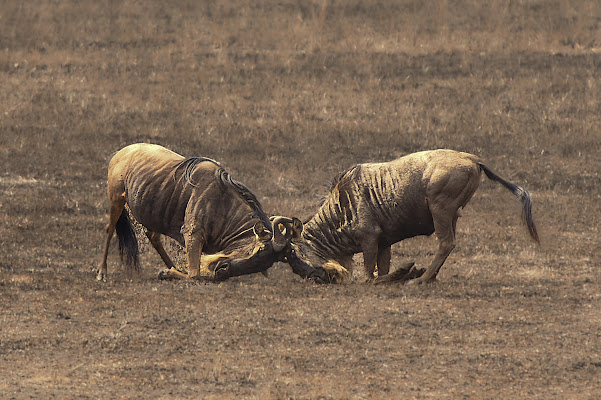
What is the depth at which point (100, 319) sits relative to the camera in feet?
33.7

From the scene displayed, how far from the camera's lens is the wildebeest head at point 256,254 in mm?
11711

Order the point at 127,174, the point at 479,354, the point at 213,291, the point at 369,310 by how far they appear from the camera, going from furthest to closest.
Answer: the point at 127,174 → the point at 213,291 → the point at 369,310 → the point at 479,354

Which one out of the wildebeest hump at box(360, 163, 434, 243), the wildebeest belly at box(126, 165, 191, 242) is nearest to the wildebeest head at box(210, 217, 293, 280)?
the wildebeest belly at box(126, 165, 191, 242)

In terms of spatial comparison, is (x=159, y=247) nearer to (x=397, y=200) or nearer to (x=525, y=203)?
(x=397, y=200)

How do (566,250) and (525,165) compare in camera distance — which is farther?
(525,165)

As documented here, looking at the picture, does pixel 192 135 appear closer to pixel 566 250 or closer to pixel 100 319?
pixel 566 250

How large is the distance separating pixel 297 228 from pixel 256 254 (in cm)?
73

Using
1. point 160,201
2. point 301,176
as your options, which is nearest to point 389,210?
point 160,201

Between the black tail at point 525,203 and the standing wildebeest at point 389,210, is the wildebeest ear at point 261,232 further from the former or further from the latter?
the black tail at point 525,203

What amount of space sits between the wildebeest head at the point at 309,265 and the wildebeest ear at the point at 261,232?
40cm

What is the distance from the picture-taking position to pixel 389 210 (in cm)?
1218

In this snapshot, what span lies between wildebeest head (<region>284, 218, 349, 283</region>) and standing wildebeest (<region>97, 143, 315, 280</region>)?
9 cm

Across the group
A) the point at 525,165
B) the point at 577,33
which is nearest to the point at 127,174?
the point at 525,165

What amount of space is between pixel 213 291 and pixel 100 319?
1576 millimetres
